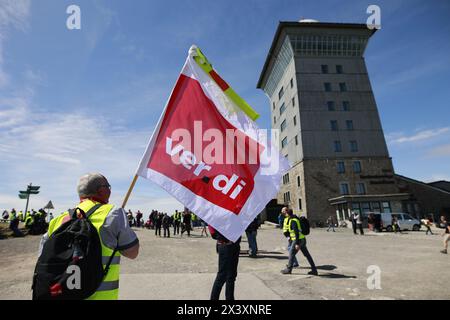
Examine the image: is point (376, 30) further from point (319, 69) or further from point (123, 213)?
point (123, 213)

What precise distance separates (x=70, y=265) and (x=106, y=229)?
1.16ft

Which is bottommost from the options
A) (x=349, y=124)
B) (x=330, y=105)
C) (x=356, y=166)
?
(x=356, y=166)

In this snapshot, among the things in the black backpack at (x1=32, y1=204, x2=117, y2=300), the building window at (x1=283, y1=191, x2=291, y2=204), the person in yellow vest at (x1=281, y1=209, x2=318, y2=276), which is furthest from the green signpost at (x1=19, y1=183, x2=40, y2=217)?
the building window at (x1=283, y1=191, x2=291, y2=204)

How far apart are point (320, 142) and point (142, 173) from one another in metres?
38.0

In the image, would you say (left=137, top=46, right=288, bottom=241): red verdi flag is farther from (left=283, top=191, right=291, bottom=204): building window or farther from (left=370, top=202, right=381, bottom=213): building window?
(left=283, top=191, right=291, bottom=204): building window

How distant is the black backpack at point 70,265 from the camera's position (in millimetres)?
1899

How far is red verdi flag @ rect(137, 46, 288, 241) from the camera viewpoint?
333cm

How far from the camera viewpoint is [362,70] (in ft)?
137

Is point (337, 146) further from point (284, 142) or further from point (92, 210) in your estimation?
point (92, 210)

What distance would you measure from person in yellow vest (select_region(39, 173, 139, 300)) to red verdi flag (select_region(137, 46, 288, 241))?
0.83 m

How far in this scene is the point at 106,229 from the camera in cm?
218

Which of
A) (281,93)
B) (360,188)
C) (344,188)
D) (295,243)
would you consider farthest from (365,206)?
(295,243)

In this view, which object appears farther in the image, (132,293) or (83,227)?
(132,293)
